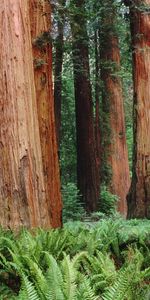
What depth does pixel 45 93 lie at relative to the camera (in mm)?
8367

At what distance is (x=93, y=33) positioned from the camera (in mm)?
18438

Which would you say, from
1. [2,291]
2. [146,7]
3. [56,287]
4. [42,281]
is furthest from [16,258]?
[146,7]

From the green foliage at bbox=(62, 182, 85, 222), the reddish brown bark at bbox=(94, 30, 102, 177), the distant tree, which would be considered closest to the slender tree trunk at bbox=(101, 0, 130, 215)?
the reddish brown bark at bbox=(94, 30, 102, 177)

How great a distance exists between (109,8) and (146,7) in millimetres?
1464

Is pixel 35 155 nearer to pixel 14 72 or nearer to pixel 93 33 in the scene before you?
pixel 14 72

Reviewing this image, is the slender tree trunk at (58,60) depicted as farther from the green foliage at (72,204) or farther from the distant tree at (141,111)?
the green foliage at (72,204)

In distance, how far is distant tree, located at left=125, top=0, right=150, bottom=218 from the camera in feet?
39.6

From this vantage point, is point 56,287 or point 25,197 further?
point 25,197

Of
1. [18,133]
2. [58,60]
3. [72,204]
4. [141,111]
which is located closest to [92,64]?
[58,60]

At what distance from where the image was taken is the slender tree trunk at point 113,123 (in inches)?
710

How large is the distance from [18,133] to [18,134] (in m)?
0.01

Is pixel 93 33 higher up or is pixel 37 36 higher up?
pixel 93 33

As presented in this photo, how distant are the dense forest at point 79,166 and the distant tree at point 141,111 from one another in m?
0.02

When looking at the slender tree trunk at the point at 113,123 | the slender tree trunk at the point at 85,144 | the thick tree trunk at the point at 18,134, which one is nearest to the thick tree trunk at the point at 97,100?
the slender tree trunk at the point at 113,123
